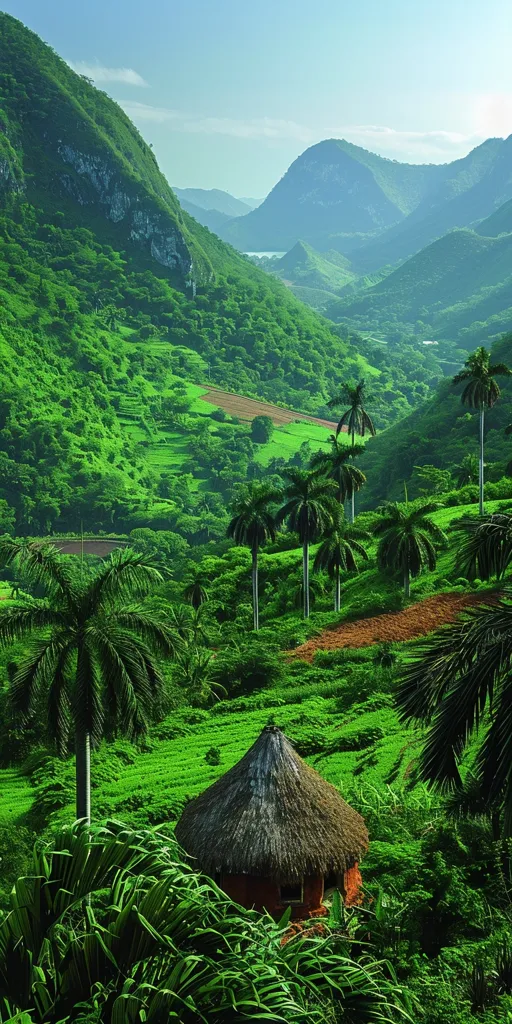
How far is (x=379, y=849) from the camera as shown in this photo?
2025 centimetres

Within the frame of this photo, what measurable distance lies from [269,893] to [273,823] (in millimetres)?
1368

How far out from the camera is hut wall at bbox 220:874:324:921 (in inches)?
763

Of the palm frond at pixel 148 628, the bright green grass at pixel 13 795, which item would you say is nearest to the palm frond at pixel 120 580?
the palm frond at pixel 148 628

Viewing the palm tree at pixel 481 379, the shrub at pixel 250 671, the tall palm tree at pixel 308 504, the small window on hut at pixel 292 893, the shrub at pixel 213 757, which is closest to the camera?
the small window on hut at pixel 292 893

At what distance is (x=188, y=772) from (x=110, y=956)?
21.9 m

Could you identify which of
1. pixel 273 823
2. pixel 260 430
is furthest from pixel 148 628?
pixel 260 430

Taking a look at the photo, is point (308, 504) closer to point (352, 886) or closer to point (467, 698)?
point (352, 886)

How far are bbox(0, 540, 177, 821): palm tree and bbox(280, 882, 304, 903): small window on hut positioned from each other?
4.88m

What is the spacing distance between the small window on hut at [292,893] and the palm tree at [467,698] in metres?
8.66

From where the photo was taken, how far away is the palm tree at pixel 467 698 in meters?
11.3

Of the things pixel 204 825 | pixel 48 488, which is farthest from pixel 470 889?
pixel 48 488

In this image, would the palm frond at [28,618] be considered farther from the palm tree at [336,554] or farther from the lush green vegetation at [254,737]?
the palm tree at [336,554]

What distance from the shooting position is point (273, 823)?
19453 millimetres

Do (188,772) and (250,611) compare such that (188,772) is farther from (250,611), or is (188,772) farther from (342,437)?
(342,437)
